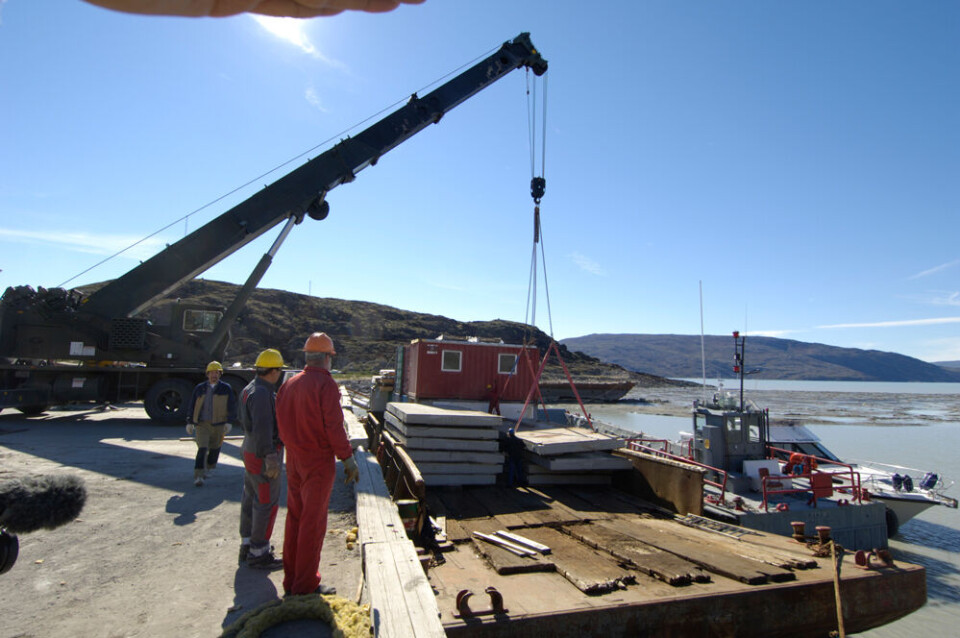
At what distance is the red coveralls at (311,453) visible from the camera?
3.94 m

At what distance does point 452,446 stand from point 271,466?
357 centimetres

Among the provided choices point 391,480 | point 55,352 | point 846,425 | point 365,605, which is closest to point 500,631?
point 365,605

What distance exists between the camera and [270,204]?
49.4ft

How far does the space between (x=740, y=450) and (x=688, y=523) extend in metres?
7.04

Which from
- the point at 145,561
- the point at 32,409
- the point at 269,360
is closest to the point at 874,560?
the point at 269,360

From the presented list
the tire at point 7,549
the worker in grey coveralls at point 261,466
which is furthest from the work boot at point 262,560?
the tire at point 7,549

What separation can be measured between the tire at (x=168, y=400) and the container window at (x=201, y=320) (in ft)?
Answer: 5.62

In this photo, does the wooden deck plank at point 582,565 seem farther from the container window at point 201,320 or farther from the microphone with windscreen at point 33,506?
the container window at point 201,320

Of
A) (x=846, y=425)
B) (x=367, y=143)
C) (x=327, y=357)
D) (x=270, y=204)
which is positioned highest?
(x=367, y=143)

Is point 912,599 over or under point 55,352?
under

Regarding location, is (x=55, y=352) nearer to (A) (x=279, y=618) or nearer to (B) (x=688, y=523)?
(A) (x=279, y=618)

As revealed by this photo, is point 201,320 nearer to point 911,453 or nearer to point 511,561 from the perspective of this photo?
point 511,561

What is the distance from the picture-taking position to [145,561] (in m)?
4.80

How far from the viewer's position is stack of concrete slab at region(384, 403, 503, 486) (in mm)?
7641
